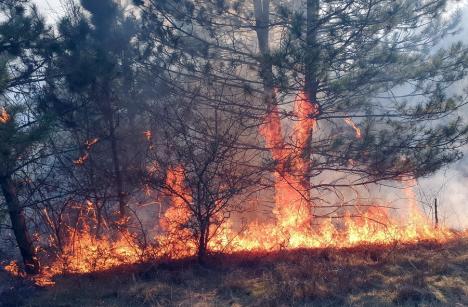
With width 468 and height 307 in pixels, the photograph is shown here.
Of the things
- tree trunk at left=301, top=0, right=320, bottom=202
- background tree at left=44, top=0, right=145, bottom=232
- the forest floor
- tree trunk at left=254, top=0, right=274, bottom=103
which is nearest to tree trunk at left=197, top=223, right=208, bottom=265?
the forest floor

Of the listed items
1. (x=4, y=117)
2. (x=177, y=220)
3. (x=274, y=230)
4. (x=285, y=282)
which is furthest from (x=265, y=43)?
(x=4, y=117)

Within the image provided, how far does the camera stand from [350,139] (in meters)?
9.52

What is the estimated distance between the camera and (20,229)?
8547 mm

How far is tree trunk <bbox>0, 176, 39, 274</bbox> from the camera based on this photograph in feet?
26.7

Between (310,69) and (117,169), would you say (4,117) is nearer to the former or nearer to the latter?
(117,169)

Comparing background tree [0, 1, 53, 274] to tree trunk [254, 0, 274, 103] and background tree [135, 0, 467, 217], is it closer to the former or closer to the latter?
background tree [135, 0, 467, 217]

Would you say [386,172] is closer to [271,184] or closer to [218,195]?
[271,184]

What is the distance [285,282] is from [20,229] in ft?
17.2

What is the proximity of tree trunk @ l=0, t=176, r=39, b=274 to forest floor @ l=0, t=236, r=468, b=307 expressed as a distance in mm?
618

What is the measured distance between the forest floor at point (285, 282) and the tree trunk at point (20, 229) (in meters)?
0.62

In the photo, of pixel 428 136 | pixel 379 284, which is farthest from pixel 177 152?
pixel 428 136

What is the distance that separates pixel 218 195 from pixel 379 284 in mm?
3159

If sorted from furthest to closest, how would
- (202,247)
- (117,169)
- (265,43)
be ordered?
(265,43) < (117,169) < (202,247)

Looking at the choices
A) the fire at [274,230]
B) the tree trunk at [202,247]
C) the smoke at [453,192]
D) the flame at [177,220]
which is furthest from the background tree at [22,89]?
the smoke at [453,192]
